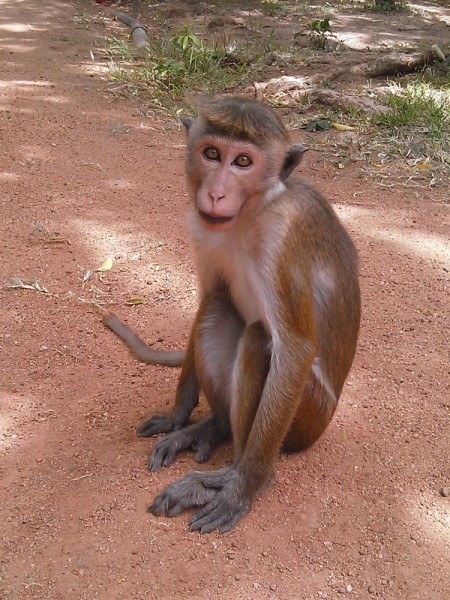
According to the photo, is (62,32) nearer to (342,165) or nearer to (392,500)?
(342,165)

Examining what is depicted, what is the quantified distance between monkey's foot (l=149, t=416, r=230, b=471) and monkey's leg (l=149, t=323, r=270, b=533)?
311 millimetres

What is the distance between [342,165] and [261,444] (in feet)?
17.3

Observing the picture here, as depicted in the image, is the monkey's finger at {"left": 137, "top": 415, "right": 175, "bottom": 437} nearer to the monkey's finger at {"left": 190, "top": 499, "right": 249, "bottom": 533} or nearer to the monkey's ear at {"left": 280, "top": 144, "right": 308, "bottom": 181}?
the monkey's finger at {"left": 190, "top": 499, "right": 249, "bottom": 533}

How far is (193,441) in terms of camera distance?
4414 mm

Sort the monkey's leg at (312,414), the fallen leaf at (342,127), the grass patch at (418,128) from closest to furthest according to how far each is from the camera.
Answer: the monkey's leg at (312,414), the grass patch at (418,128), the fallen leaf at (342,127)

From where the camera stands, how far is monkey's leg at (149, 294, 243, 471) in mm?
4234

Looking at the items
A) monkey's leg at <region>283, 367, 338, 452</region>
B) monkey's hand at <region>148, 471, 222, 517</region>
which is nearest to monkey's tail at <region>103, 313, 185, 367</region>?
monkey's leg at <region>283, 367, 338, 452</region>

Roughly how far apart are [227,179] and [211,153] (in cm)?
19

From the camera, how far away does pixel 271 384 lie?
3.78m

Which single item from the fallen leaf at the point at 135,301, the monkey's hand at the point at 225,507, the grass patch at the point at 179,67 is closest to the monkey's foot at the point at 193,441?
the monkey's hand at the point at 225,507

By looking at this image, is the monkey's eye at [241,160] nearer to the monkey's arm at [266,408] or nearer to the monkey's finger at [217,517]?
the monkey's arm at [266,408]

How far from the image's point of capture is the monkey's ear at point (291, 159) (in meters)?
3.83

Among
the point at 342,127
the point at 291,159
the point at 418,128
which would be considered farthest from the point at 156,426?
the point at 418,128

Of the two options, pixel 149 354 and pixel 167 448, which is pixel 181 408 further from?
pixel 149 354
